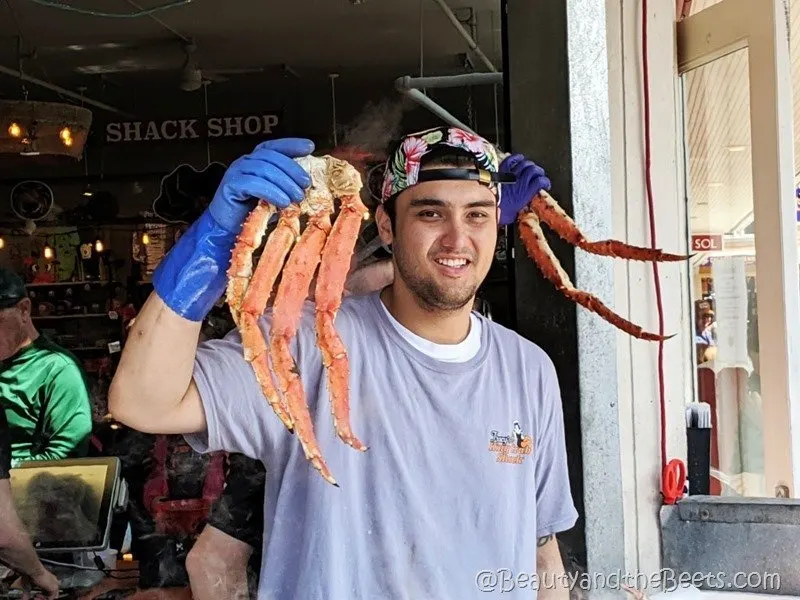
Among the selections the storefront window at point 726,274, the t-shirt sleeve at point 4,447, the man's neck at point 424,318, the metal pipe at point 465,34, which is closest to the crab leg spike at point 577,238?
the man's neck at point 424,318

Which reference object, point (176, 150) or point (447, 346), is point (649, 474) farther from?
point (176, 150)

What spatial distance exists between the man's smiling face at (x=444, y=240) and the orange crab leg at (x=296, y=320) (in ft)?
1.00

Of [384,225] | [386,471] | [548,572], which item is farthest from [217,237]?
[548,572]

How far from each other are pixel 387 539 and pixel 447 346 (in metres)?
0.40

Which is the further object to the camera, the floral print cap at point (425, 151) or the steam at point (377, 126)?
the steam at point (377, 126)

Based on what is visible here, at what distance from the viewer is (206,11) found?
215 cm

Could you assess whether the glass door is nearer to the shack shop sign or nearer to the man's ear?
the man's ear

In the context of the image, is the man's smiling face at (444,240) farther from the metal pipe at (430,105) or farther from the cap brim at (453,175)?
the metal pipe at (430,105)

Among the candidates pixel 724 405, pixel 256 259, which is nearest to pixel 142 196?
pixel 256 259

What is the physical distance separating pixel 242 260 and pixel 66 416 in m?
0.72

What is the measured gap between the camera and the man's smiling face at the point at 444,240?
183cm

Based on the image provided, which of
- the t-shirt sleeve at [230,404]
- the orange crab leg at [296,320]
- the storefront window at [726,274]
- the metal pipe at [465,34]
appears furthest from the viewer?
the storefront window at [726,274]

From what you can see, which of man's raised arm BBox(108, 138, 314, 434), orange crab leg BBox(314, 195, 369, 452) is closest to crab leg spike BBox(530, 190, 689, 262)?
orange crab leg BBox(314, 195, 369, 452)

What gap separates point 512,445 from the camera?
6.33ft
